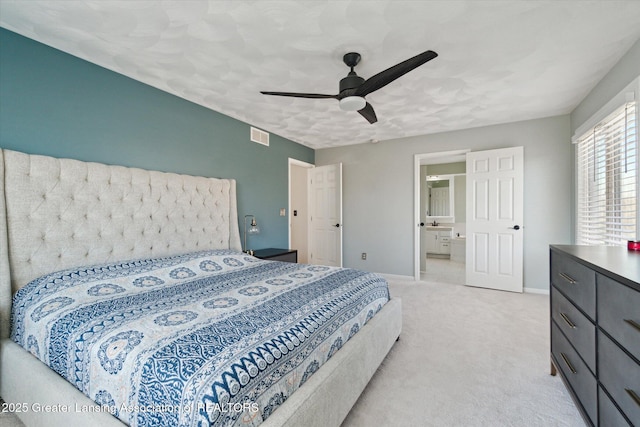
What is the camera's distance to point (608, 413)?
1078 millimetres

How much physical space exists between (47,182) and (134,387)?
5.90ft

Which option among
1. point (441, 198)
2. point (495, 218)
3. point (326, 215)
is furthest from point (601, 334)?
point (441, 198)

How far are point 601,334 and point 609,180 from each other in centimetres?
240

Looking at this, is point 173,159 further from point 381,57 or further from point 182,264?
point 381,57

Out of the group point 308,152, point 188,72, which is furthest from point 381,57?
point 308,152

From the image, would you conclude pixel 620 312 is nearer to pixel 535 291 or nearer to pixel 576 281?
pixel 576 281

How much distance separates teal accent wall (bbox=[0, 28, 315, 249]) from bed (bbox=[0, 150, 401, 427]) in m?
0.22

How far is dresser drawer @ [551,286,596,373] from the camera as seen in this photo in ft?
4.03

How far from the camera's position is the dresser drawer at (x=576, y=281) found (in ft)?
4.04

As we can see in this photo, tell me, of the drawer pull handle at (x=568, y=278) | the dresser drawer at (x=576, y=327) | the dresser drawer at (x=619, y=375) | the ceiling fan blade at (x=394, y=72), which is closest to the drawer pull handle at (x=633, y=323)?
the dresser drawer at (x=619, y=375)

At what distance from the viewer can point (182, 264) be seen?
232cm

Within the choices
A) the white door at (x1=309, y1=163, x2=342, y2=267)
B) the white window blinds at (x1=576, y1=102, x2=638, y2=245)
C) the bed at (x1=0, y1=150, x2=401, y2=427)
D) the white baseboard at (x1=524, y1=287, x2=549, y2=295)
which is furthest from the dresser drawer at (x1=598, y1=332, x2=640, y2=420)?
the white door at (x1=309, y1=163, x2=342, y2=267)

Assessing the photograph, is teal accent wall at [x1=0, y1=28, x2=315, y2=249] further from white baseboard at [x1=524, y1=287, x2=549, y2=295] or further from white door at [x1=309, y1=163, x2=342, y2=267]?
white baseboard at [x1=524, y1=287, x2=549, y2=295]

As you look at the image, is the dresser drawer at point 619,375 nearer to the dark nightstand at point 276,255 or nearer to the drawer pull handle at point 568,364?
the drawer pull handle at point 568,364
